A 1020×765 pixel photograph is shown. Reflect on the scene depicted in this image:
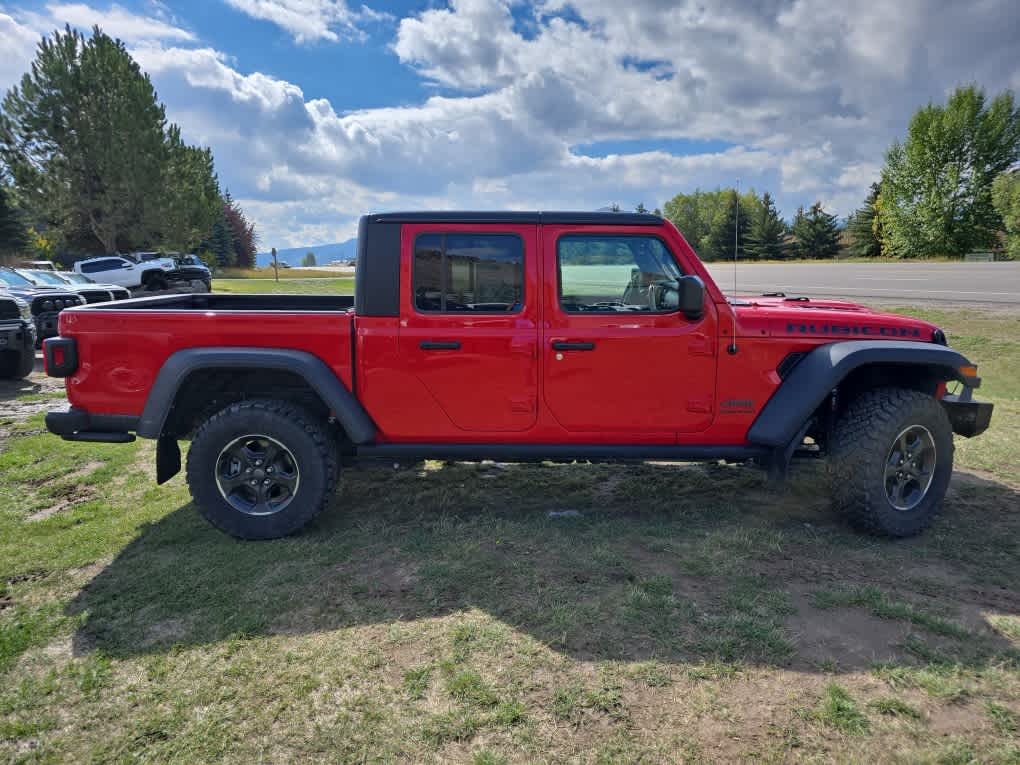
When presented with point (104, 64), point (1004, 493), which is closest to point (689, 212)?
point (104, 64)

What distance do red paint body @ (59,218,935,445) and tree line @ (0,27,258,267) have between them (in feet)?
124

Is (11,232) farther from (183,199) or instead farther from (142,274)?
(142,274)

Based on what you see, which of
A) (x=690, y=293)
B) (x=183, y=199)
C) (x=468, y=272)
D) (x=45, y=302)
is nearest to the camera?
(x=690, y=293)

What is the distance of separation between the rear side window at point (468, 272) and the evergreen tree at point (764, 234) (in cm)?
491

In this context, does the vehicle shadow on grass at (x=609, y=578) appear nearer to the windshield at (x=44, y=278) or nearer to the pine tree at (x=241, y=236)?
the windshield at (x=44, y=278)

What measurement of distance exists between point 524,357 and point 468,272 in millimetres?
628

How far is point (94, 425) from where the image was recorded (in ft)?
13.6

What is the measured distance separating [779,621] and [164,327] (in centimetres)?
378

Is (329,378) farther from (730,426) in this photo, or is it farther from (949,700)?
(949,700)

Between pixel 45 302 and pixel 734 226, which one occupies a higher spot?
pixel 734 226

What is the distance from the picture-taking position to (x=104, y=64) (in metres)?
35.0

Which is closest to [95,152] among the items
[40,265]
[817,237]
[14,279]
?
[40,265]

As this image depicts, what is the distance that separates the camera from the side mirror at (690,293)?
3.78 metres

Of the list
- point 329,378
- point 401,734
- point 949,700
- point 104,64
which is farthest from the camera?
point 104,64
